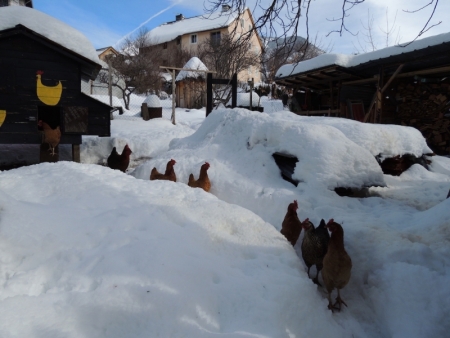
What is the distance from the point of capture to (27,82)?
22.9 feet

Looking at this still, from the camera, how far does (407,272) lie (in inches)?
118

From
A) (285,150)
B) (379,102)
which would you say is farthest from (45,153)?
(379,102)

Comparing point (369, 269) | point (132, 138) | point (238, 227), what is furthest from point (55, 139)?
point (369, 269)

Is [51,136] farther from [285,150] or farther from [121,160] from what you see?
[285,150]

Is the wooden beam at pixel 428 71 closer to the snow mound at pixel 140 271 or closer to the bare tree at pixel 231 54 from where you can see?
the bare tree at pixel 231 54

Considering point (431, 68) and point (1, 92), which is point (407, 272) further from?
point (431, 68)

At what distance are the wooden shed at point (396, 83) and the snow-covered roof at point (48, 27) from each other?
5.79 m

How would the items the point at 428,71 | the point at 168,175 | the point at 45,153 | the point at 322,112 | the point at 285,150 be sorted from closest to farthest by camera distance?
the point at 168,175
the point at 285,150
the point at 45,153
the point at 428,71
the point at 322,112

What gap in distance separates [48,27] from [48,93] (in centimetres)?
165

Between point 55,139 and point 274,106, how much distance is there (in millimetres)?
17152

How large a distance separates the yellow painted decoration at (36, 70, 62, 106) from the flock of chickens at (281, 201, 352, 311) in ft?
20.8

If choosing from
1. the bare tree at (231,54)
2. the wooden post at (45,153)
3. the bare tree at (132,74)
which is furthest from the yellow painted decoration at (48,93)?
the bare tree at (132,74)

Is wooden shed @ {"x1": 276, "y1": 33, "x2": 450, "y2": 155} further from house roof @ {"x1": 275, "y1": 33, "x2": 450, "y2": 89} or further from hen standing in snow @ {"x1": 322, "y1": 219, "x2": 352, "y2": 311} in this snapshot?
hen standing in snow @ {"x1": 322, "y1": 219, "x2": 352, "y2": 311}

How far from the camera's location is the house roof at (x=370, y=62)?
8811 millimetres
